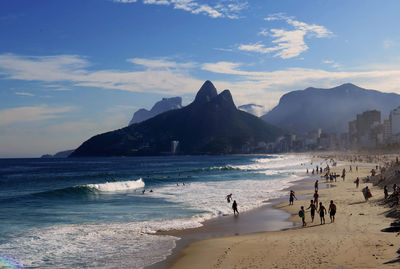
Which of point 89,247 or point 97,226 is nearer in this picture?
point 89,247

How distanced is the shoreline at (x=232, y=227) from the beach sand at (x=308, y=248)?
591 millimetres

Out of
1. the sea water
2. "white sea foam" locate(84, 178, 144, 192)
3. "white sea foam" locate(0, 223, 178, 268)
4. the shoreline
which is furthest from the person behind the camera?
"white sea foam" locate(84, 178, 144, 192)

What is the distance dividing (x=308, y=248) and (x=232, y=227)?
24.5 ft

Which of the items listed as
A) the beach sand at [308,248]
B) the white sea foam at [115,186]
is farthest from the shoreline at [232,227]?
the white sea foam at [115,186]

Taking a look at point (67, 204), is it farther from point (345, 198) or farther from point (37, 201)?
point (345, 198)

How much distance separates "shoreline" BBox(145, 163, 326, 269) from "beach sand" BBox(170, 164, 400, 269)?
591 mm

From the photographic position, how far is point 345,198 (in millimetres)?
34000

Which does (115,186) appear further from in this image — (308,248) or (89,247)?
(308,248)

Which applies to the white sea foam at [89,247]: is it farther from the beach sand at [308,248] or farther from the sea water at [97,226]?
the beach sand at [308,248]

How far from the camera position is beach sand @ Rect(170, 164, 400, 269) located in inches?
576

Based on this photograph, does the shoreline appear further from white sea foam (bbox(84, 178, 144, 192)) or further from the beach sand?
white sea foam (bbox(84, 178, 144, 192))

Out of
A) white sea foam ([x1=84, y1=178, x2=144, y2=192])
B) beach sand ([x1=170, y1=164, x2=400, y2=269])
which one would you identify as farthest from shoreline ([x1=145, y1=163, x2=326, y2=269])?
white sea foam ([x1=84, y1=178, x2=144, y2=192])

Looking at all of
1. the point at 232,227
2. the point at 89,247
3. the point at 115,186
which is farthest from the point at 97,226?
the point at 115,186

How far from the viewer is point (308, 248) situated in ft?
55.3
